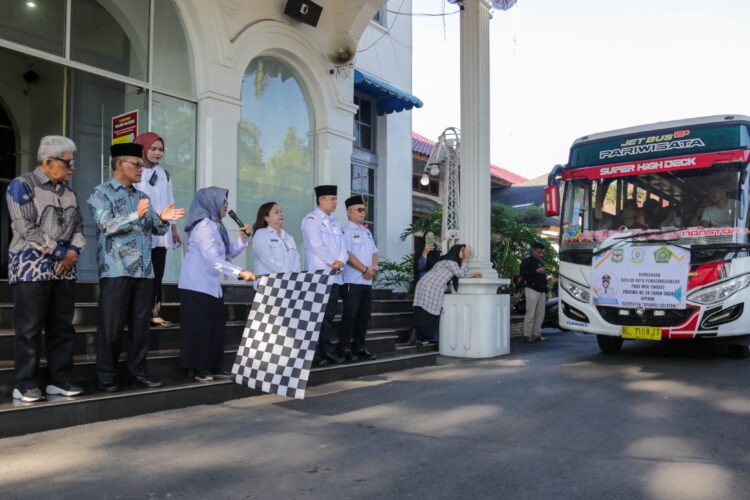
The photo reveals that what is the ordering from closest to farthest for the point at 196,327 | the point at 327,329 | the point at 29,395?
the point at 29,395 < the point at 196,327 < the point at 327,329

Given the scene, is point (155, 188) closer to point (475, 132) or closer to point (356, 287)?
point (356, 287)

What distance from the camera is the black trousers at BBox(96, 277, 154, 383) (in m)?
4.75

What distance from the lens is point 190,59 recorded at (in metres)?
8.56

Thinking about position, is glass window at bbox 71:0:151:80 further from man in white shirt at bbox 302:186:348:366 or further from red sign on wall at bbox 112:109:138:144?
man in white shirt at bbox 302:186:348:366

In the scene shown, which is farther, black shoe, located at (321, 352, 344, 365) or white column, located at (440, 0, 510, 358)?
white column, located at (440, 0, 510, 358)

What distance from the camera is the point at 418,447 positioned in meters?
4.00

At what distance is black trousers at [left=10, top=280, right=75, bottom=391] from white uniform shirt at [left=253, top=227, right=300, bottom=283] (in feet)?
6.51

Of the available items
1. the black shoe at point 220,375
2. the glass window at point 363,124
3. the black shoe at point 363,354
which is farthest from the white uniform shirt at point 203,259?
the glass window at point 363,124

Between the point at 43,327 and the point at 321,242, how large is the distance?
9.60 ft

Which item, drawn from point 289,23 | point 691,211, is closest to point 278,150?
point 289,23

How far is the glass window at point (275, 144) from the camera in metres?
9.39

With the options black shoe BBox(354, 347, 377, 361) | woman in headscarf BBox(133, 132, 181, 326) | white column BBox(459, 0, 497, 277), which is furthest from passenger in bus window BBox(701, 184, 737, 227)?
woman in headscarf BBox(133, 132, 181, 326)

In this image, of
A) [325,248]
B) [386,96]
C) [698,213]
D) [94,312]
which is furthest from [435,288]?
[386,96]

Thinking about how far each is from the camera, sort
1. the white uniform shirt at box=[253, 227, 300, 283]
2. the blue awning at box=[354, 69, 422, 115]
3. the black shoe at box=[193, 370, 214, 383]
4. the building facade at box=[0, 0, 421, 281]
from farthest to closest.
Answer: the blue awning at box=[354, 69, 422, 115] → the building facade at box=[0, 0, 421, 281] → the white uniform shirt at box=[253, 227, 300, 283] → the black shoe at box=[193, 370, 214, 383]
